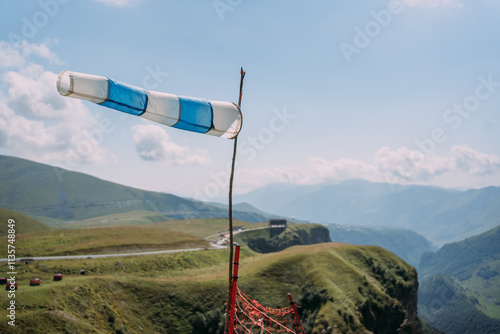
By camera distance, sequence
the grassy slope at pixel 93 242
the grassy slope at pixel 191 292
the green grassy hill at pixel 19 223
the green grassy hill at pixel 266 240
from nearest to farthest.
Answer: the grassy slope at pixel 191 292, the grassy slope at pixel 93 242, the green grassy hill at pixel 19 223, the green grassy hill at pixel 266 240

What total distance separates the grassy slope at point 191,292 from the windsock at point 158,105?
4007cm

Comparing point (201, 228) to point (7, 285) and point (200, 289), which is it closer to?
point (200, 289)

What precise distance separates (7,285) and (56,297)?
22.9ft

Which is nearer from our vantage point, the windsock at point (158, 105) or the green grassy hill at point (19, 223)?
the windsock at point (158, 105)

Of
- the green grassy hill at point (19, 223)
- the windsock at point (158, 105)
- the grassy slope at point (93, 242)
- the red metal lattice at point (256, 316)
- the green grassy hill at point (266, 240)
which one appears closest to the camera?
the windsock at point (158, 105)

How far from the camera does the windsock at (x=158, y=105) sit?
276 inches

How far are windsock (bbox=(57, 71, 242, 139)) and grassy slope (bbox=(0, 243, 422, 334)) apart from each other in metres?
40.1

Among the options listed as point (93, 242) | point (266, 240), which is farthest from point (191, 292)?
point (266, 240)

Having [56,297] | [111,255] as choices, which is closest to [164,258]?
[111,255]

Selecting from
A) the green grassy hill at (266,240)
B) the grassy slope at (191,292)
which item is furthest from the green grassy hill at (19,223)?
the grassy slope at (191,292)

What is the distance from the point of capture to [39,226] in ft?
589

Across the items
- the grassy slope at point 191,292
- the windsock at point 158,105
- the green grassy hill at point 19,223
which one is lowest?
the green grassy hill at point 19,223

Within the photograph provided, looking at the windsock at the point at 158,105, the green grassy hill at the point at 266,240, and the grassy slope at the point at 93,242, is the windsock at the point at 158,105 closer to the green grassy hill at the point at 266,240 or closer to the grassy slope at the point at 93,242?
the grassy slope at the point at 93,242

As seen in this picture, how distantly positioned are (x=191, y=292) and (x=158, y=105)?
66.2 metres
